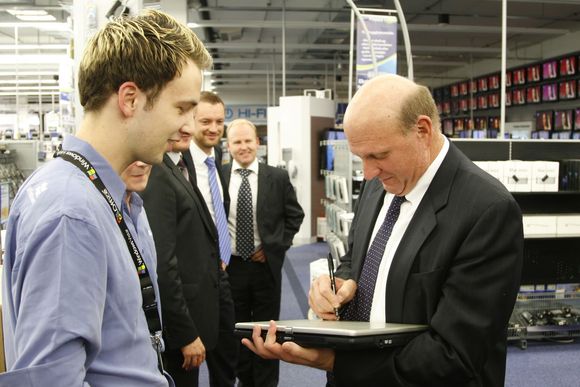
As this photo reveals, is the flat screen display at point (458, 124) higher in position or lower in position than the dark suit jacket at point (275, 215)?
higher

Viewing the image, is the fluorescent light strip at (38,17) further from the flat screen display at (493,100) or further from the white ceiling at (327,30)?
the flat screen display at (493,100)

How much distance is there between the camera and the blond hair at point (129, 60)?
3.69 ft

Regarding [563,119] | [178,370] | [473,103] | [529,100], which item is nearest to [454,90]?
[473,103]

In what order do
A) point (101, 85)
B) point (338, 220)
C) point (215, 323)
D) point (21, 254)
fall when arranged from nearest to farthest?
point (21, 254) < point (101, 85) < point (215, 323) < point (338, 220)

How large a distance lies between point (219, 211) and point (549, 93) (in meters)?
12.0

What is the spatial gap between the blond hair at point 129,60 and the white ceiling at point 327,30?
21.8ft

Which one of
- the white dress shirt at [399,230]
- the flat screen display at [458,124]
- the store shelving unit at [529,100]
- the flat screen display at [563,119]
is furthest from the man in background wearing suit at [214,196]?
the flat screen display at [458,124]

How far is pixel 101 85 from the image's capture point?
1.13m

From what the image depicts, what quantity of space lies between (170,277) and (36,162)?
671 centimetres

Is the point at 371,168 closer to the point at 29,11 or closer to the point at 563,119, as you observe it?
the point at 29,11

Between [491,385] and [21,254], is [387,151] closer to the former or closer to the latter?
[491,385]

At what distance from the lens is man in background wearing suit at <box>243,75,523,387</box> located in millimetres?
1503

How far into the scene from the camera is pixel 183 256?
256 cm

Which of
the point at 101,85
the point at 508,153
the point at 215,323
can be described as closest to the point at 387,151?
the point at 101,85
